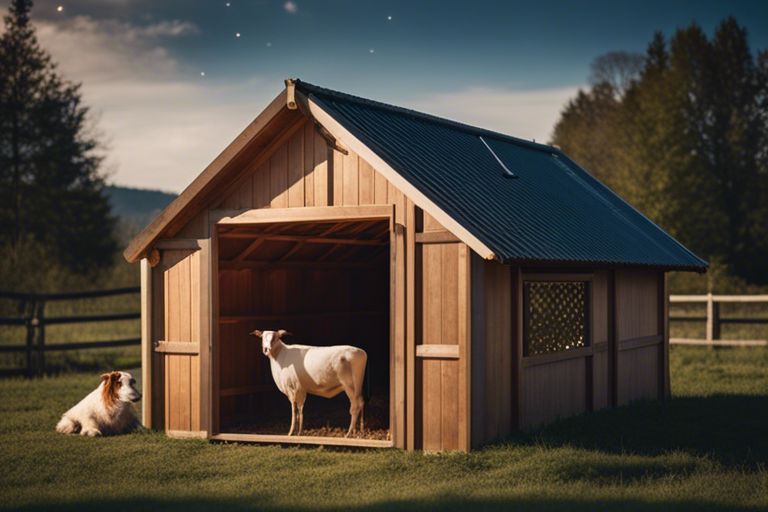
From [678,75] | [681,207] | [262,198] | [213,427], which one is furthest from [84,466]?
[678,75]

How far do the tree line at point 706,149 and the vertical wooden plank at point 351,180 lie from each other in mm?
32569

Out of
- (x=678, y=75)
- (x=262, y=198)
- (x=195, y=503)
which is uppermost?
(x=678, y=75)

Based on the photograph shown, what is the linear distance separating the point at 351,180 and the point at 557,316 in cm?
389

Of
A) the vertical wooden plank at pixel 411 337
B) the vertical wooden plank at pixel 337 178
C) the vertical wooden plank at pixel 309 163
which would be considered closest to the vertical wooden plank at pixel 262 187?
the vertical wooden plank at pixel 309 163

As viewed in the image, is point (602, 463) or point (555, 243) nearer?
point (602, 463)

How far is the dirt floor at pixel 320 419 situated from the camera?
14992 millimetres

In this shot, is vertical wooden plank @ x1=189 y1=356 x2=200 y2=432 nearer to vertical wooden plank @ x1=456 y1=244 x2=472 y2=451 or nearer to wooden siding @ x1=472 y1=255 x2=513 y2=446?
vertical wooden plank @ x1=456 y1=244 x2=472 y2=451

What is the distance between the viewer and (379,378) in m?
20.8

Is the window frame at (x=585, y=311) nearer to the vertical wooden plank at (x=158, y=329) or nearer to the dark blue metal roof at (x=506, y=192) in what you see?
the dark blue metal roof at (x=506, y=192)

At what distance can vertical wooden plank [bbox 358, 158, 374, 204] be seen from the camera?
1377 cm

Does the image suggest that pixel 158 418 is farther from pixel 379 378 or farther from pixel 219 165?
pixel 379 378

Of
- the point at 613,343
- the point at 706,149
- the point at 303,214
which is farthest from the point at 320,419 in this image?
the point at 706,149

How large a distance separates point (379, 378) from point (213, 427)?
21.6 ft

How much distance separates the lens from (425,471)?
1212cm
